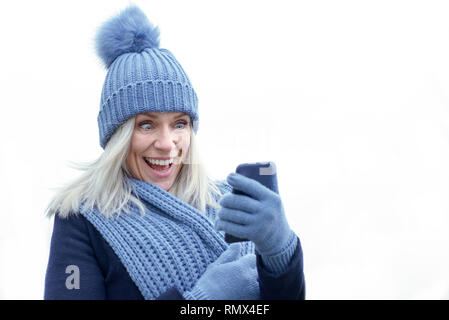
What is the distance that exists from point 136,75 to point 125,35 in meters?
0.17

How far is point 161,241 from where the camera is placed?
1449mm

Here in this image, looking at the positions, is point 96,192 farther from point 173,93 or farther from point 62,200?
point 173,93

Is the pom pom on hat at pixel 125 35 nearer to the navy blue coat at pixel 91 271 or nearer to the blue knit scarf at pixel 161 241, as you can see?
the blue knit scarf at pixel 161 241

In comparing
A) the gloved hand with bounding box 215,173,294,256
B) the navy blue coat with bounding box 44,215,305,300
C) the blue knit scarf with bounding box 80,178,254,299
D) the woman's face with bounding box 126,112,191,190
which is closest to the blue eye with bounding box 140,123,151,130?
the woman's face with bounding box 126,112,191,190

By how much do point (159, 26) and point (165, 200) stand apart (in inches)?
23.0

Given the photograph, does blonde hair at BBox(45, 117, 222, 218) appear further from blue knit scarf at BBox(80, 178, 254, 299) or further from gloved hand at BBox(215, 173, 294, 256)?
gloved hand at BBox(215, 173, 294, 256)

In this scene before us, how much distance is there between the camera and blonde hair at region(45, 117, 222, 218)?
1.49 meters

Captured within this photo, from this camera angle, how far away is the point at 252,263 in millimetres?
1438

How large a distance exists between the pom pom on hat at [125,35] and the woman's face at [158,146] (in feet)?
0.84

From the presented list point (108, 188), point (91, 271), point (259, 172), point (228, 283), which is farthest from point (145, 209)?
point (259, 172)

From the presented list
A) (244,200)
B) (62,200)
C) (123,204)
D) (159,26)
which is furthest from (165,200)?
(159,26)

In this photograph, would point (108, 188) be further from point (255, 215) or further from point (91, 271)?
point (255, 215)

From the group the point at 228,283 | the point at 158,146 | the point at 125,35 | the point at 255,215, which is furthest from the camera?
the point at 125,35
